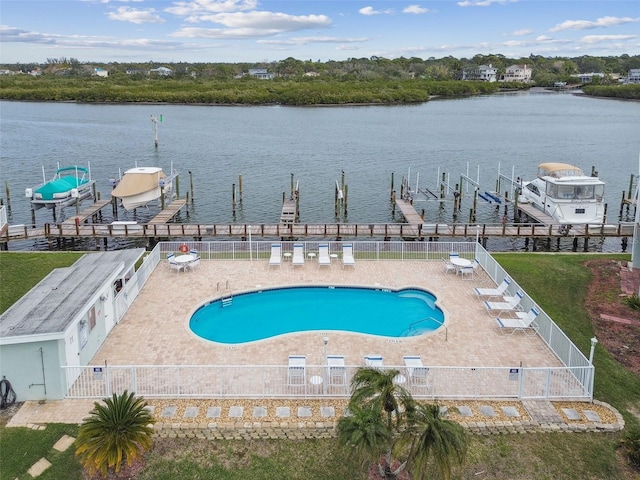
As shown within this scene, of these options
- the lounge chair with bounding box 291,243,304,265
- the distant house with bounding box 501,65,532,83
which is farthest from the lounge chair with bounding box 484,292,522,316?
the distant house with bounding box 501,65,532,83

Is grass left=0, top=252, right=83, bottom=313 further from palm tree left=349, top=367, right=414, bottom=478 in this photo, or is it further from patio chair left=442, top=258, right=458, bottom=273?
patio chair left=442, top=258, right=458, bottom=273

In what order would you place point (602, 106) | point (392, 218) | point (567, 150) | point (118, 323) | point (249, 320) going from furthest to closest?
1. point (602, 106)
2. point (567, 150)
3. point (392, 218)
4. point (249, 320)
5. point (118, 323)

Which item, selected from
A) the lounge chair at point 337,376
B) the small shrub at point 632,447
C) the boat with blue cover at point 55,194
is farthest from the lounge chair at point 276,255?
the boat with blue cover at point 55,194

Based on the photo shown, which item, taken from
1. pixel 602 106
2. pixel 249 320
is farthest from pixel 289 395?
pixel 602 106

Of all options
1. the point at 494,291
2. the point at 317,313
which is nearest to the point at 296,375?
the point at 317,313

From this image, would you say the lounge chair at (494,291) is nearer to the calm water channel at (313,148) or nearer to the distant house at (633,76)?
the calm water channel at (313,148)

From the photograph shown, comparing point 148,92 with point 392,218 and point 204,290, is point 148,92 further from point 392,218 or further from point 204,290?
point 204,290

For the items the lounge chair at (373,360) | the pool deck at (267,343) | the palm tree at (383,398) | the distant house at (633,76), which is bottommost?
the pool deck at (267,343)
